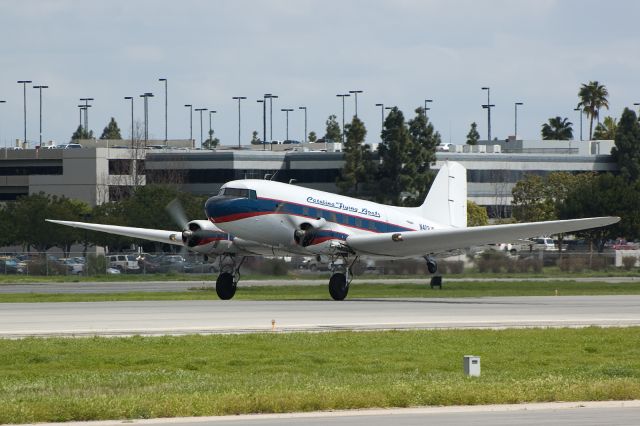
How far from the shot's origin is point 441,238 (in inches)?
1907

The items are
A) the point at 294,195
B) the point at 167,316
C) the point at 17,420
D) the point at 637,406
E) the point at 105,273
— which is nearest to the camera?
the point at 17,420

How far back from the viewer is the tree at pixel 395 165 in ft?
427

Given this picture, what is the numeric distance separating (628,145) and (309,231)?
9862 cm

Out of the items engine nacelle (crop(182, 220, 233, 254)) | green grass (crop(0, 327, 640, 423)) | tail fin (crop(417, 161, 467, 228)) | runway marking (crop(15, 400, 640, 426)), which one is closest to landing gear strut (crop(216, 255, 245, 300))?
engine nacelle (crop(182, 220, 233, 254))

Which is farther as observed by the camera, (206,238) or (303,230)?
(206,238)

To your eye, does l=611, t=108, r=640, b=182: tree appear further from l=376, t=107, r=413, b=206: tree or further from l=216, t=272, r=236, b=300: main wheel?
l=216, t=272, r=236, b=300: main wheel

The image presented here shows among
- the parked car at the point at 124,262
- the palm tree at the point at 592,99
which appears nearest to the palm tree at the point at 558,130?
the palm tree at the point at 592,99

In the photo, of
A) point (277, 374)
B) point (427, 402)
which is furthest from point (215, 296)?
point (427, 402)

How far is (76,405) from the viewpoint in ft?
61.9

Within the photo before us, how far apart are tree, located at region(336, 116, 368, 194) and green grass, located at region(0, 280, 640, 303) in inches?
2676

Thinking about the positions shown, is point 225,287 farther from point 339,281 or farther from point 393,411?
point 393,411

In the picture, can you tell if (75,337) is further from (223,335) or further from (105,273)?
(105,273)

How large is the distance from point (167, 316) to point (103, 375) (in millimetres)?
14590

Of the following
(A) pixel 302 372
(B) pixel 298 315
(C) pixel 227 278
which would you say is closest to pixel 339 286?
(C) pixel 227 278
